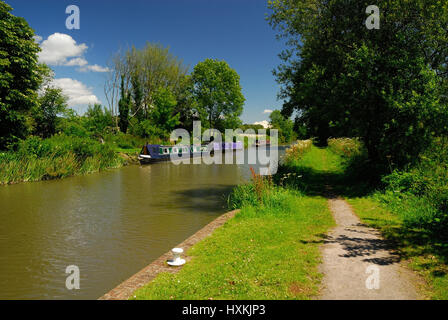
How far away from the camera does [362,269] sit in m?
4.34

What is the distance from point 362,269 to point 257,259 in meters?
1.65

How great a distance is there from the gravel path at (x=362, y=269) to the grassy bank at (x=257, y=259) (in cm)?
23

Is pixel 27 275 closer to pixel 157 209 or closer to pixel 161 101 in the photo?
pixel 157 209

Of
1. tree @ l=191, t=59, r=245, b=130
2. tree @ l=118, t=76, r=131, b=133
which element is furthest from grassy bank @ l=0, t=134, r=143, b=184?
tree @ l=191, t=59, r=245, b=130

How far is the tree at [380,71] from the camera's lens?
875 cm

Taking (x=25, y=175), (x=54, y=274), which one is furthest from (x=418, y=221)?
(x=25, y=175)

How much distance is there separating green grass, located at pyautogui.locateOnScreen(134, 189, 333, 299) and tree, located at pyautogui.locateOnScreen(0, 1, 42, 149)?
1591 centimetres

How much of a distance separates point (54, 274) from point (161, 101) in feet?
102

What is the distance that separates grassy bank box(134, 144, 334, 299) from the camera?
3.82 metres

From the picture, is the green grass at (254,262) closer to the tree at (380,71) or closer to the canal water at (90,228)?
the canal water at (90,228)

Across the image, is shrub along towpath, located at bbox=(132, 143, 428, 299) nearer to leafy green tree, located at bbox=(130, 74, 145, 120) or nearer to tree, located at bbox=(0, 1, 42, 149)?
tree, located at bbox=(0, 1, 42, 149)

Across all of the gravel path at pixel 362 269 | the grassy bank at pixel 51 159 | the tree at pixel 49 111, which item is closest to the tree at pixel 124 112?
the tree at pixel 49 111
